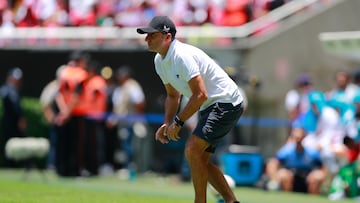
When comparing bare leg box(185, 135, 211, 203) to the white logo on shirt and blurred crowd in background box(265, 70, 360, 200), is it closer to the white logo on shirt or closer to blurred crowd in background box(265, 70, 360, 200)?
the white logo on shirt

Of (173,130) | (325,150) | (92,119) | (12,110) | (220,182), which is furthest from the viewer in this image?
(12,110)

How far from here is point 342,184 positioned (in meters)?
17.8

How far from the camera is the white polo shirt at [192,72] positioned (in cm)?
1152

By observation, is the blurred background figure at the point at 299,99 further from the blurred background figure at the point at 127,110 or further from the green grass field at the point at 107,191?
the blurred background figure at the point at 127,110

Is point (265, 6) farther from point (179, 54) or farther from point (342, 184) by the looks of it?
point (179, 54)

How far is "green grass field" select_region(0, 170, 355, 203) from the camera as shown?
48.3 ft

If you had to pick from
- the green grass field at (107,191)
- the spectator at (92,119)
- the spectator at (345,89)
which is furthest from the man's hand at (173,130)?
the spectator at (92,119)

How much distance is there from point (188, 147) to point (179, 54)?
39.7 inches

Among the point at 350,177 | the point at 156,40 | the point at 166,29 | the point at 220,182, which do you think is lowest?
the point at 350,177

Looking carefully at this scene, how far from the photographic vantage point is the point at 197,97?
11.4m

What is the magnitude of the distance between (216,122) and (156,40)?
3.64 feet

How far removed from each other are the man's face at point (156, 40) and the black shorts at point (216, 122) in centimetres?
92

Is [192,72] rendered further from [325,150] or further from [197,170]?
[325,150]

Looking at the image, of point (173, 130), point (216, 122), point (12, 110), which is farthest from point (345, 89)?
point (173, 130)
